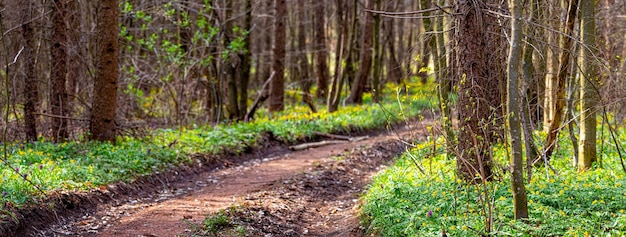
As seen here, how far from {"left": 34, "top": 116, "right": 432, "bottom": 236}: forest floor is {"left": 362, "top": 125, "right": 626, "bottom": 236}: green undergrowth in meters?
0.65

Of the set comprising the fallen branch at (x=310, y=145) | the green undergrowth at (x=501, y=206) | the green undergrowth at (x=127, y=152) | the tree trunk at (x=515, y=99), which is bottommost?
the fallen branch at (x=310, y=145)

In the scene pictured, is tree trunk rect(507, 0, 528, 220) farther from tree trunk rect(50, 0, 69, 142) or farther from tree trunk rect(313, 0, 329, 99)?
tree trunk rect(313, 0, 329, 99)

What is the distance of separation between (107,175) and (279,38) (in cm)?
1134

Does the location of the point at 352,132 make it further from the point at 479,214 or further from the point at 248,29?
the point at 479,214

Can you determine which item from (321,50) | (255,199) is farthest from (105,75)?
(321,50)

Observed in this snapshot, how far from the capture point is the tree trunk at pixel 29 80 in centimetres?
1260

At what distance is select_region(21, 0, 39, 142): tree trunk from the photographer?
12602 millimetres

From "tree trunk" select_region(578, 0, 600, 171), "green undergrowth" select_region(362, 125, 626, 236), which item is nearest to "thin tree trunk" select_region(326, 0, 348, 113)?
"green undergrowth" select_region(362, 125, 626, 236)

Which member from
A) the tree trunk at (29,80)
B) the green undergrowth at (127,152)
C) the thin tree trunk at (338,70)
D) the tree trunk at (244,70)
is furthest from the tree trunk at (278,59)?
the tree trunk at (29,80)

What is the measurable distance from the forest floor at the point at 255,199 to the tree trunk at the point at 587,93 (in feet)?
7.62

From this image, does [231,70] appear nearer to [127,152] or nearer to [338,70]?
[338,70]

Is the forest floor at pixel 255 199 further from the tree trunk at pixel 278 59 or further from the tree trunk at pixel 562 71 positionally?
the tree trunk at pixel 278 59

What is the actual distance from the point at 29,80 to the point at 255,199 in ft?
20.3

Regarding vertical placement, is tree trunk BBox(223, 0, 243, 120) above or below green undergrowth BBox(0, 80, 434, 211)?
above
